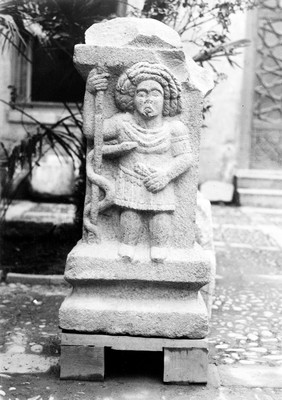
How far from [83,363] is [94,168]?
95 cm

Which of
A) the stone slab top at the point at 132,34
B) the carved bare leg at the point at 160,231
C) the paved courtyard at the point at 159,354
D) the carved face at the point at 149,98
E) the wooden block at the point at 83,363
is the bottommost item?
the paved courtyard at the point at 159,354

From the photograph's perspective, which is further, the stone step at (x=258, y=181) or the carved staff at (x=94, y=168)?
the stone step at (x=258, y=181)

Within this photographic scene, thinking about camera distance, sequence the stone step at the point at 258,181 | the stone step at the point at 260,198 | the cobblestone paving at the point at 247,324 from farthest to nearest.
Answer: the stone step at the point at 258,181 < the stone step at the point at 260,198 < the cobblestone paving at the point at 247,324

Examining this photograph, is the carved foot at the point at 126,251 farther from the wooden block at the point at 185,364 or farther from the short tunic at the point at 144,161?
the wooden block at the point at 185,364

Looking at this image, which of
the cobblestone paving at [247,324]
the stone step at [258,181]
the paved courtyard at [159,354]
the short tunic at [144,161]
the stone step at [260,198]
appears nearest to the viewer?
the paved courtyard at [159,354]

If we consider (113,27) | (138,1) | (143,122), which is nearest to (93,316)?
(143,122)

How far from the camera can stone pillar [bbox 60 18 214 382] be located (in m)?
3.03

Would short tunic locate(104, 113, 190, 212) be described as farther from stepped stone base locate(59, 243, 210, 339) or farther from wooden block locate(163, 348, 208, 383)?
wooden block locate(163, 348, 208, 383)

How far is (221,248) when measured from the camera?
620 centimetres

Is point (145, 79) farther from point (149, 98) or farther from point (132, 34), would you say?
point (132, 34)

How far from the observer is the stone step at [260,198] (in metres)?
8.93

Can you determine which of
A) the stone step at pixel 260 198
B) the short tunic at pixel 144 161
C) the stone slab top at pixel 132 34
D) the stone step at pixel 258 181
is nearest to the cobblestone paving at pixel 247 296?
the short tunic at pixel 144 161

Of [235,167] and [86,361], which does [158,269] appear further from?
[235,167]

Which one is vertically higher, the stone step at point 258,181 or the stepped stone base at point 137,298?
the stone step at point 258,181
